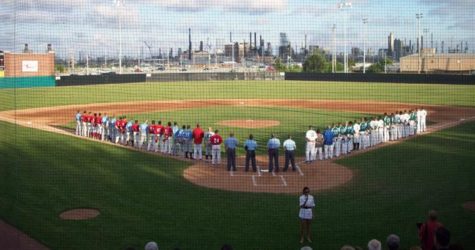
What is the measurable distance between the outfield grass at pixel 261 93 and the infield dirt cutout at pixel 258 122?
2420mm

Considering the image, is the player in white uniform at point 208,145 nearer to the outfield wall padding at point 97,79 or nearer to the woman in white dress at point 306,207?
the woman in white dress at point 306,207

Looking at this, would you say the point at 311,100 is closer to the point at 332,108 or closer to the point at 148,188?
the point at 332,108

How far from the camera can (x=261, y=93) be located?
3431cm

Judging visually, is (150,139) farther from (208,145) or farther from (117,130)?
(208,145)

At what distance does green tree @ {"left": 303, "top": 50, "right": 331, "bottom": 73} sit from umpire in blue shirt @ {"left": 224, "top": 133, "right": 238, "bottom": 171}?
36.4m

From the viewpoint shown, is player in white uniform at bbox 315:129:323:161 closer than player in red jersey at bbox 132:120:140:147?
Yes

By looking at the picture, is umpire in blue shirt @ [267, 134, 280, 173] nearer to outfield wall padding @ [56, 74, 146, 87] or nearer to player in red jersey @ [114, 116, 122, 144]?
player in red jersey @ [114, 116, 122, 144]

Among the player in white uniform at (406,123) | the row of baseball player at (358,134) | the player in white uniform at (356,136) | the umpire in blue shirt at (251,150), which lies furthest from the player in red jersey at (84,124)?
Answer: the player in white uniform at (406,123)

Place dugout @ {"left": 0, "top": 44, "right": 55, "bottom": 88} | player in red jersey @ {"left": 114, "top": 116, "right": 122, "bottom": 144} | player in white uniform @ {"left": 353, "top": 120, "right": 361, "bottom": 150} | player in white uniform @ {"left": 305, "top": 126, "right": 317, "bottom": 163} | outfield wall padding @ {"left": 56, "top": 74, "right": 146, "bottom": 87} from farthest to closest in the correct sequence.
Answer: outfield wall padding @ {"left": 56, "top": 74, "right": 146, "bottom": 87} → dugout @ {"left": 0, "top": 44, "right": 55, "bottom": 88} → player in red jersey @ {"left": 114, "top": 116, "right": 122, "bottom": 144} → player in white uniform @ {"left": 353, "top": 120, "right": 361, "bottom": 150} → player in white uniform @ {"left": 305, "top": 126, "right": 317, "bottom": 163}

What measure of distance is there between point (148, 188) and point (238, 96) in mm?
22607

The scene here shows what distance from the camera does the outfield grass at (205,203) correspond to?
7113mm

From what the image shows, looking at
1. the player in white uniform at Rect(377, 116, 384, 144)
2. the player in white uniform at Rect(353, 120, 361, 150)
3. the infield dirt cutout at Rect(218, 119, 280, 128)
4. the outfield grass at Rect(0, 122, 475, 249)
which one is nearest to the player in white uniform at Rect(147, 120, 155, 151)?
the outfield grass at Rect(0, 122, 475, 249)

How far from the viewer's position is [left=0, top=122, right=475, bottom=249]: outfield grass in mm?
7113

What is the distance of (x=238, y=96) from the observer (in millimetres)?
31984
